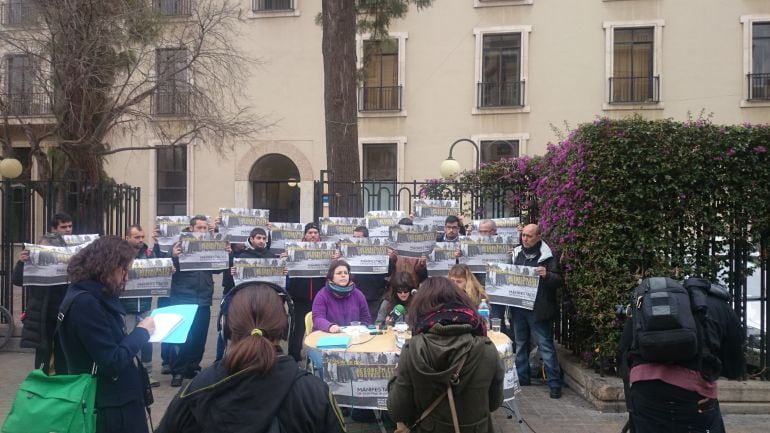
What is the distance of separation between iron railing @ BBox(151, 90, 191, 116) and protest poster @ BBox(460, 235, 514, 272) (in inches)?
323

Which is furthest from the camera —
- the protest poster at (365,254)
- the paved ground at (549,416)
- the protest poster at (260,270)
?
the protest poster at (365,254)

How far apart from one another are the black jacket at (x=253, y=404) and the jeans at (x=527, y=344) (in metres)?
5.27

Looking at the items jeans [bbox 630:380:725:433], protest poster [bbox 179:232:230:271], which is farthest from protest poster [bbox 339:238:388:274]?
jeans [bbox 630:380:725:433]

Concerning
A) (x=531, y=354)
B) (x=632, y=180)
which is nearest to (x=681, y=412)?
(x=632, y=180)

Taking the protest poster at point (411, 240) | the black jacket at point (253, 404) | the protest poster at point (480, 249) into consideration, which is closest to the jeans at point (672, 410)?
the black jacket at point (253, 404)

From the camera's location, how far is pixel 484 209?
410 inches

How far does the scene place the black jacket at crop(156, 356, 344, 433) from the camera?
2.20 meters

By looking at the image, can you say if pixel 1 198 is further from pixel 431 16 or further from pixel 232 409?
pixel 431 16

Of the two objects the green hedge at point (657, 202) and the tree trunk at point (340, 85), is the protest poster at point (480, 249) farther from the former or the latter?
the tree trunk at point (340, 85)

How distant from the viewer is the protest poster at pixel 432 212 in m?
8.77

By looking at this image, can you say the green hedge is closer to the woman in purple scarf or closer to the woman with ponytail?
the woman in purple scarf

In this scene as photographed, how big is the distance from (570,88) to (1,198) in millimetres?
17471

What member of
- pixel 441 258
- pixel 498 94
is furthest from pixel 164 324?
pixel 498 94

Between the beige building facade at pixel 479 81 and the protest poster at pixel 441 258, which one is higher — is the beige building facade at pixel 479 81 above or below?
above
